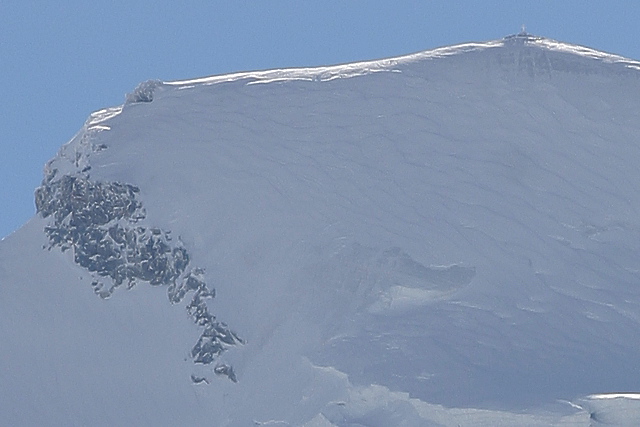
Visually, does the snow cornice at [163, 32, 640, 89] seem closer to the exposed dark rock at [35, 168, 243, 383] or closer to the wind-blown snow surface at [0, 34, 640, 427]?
the wind-blown snow surface at [0, 34, 640, 427]

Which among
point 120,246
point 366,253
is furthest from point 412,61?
point 120,246

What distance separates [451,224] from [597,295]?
720 centimetres

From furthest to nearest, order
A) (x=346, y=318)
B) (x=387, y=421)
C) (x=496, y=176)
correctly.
A: (x=496, y=176) < (x=346, y=318) < (x=387, y=421)

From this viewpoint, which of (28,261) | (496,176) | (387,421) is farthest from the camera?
(28,261)

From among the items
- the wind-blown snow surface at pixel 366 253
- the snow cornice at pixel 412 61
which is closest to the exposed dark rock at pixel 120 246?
the wind-blown snow surface at pixel 366 253

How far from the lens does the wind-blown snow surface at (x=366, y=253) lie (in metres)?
70.9

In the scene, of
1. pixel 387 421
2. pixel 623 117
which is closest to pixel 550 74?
pixel 623 117

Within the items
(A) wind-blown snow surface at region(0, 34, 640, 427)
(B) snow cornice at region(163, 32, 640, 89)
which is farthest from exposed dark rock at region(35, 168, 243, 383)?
(B) snow cornice at region(163, 32, 640, 89)

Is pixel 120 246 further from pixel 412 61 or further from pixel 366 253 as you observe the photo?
pixel 412 61

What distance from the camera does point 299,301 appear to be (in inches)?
2975

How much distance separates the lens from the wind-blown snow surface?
70.9 meters

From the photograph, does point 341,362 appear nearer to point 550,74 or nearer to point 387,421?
point 387,421

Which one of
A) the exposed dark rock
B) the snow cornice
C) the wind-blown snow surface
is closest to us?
the wind-blown snow surface

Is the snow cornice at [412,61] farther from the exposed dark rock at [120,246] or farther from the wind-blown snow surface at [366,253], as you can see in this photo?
the exposed dark rock at [120,246]
